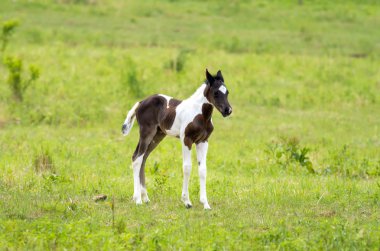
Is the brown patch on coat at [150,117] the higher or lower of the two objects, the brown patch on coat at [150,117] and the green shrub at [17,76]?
the higher

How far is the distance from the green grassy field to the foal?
40 centimetres

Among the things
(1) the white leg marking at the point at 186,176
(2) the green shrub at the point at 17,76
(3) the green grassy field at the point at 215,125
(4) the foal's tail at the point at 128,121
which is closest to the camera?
(3) the green grassy field at the point at 215,125

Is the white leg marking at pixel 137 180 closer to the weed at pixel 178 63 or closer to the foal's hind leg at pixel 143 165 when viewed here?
the foal's hind leg at pixel 143 165

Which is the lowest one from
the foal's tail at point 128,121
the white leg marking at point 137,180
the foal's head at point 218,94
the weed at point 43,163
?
the weed at point 43,163

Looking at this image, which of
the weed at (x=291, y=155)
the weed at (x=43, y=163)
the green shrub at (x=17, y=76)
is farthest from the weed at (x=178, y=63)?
the weed at (x=43, y=163)

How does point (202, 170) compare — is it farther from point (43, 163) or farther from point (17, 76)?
point (17, 76)

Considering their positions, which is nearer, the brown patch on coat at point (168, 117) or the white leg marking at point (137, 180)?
the brown patch on coat at point (168, 117)

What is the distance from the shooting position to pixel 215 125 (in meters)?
20.0

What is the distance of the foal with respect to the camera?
1062 cm

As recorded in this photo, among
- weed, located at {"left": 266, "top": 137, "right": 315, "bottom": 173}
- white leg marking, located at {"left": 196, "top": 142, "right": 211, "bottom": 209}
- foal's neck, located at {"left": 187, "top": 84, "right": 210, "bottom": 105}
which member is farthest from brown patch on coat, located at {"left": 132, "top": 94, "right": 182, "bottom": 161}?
weed, located at {"left": 266, "top": 137, "right": 315, "bottom": 173}

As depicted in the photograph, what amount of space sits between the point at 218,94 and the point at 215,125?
31.0ft

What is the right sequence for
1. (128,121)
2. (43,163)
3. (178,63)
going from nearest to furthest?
(128,121)
(43,163)
(178,63)

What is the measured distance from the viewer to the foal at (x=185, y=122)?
10617 mm

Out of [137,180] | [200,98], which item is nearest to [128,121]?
[137,180]
